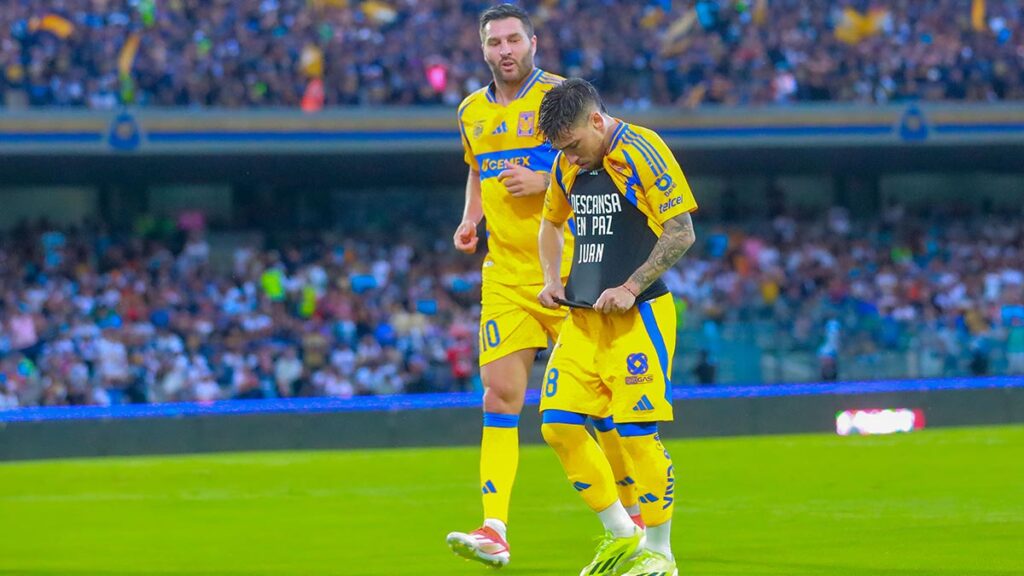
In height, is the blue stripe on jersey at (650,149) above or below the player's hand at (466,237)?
above

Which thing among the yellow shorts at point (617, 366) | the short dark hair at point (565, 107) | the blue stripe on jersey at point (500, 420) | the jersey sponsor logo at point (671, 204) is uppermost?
the short dark hair at point (565, 107)

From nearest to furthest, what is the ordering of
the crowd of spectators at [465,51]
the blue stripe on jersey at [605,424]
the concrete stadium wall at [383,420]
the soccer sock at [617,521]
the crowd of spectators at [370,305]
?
the soccer sock at [617,521]
the blue stripe on jersey at [605,424]
the concrete stadium wall at [383,420]
the crowd of spectators at [370,305]
the crowd of spectators at [465,51]

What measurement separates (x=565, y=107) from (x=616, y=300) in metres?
0.80

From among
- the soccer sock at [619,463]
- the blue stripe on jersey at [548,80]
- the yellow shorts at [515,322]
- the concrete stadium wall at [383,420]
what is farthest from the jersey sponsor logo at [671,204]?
the concrete stadium wall at [383,420]

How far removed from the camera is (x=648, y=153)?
6.04 metres

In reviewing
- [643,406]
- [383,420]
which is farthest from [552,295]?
[383,420]

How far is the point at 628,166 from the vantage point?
6.06 meters

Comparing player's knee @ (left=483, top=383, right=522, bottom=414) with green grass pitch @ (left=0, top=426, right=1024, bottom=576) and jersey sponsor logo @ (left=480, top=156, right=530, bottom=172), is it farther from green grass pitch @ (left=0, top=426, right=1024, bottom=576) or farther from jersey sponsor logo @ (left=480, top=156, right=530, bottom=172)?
jersey sponsor logo @ (left=480, top=156, right=530, bottom=172)

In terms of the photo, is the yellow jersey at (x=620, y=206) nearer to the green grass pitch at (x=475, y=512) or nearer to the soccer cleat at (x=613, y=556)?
the soccer cleat at (x=613, y=556)

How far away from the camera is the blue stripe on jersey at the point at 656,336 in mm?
6086

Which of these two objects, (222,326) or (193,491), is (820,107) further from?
(193,491)

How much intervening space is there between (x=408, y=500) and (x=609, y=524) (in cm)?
380

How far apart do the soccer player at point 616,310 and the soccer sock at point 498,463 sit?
577mm

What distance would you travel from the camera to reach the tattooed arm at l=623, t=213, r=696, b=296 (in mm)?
5980
